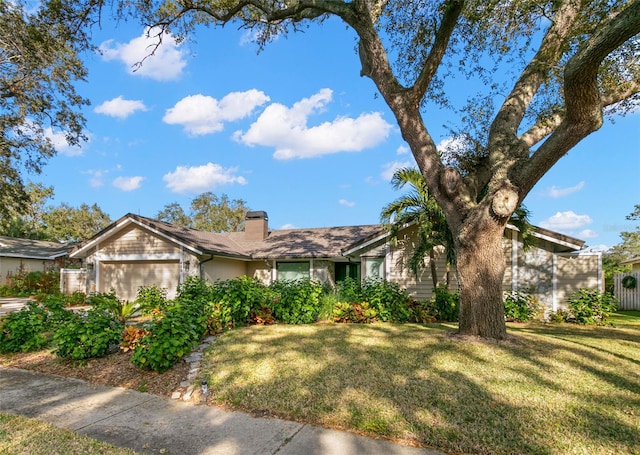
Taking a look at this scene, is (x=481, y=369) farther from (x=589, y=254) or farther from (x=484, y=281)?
(x=589, y=254)

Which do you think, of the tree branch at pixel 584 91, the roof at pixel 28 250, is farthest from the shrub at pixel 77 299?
the tree branch at pixel 584 91

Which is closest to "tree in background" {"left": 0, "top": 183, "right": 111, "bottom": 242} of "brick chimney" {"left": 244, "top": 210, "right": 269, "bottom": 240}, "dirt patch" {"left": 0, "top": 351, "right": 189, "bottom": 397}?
"brick chimney" {"left": 244, "top": 210, "right": 269, "bottom": 240}

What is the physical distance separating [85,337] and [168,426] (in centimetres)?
323

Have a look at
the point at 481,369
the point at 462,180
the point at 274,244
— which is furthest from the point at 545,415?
the point at 274,244

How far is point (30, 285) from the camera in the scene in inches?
775

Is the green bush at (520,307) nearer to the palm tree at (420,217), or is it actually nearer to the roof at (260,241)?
the palm tree at (420,217)

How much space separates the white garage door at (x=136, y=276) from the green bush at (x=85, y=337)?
27.9ft

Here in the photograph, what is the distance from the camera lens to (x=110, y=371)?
551 cm

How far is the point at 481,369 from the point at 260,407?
10.4ft

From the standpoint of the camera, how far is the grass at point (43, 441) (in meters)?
3.11

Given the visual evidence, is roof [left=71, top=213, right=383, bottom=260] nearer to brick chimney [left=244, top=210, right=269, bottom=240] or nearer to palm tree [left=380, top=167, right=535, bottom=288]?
brick chimney [left=244, top=210, right=269, bottom=240]

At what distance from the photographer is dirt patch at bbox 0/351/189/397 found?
4.94 metres

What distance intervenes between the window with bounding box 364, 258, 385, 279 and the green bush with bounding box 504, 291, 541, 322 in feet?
13.9

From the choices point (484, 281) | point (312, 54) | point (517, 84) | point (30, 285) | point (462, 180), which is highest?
point (312, 54)
